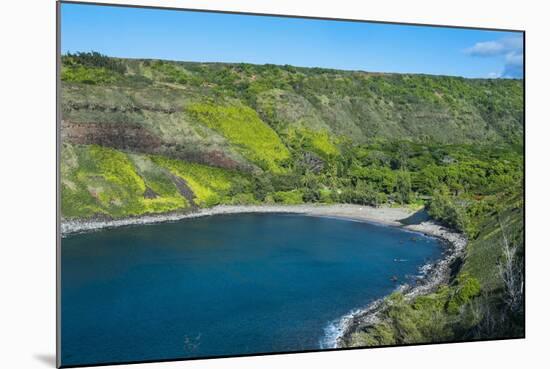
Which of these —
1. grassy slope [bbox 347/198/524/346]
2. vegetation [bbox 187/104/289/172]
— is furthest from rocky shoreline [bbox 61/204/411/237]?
grassy slope [bbox 347/198/524/346]

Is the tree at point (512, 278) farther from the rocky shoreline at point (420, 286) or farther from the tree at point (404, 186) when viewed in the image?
the tree at point (404, 186)

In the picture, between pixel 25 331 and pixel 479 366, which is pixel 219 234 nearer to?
pixel 25 331

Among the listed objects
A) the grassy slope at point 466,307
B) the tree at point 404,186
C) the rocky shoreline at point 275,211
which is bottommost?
the grassy slope at point 466,307

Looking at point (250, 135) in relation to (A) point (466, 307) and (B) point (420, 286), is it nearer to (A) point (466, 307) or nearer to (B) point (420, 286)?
(B) point (420, 286)

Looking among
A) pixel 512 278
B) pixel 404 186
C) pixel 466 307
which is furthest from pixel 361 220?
pixel 512 278

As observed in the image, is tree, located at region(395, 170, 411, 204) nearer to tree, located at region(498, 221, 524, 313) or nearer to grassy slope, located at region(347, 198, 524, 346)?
grassy slope, located at region(347, 198, 524, 346)

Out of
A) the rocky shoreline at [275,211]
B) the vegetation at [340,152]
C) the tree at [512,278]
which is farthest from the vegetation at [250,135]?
the tree at [512,278]
